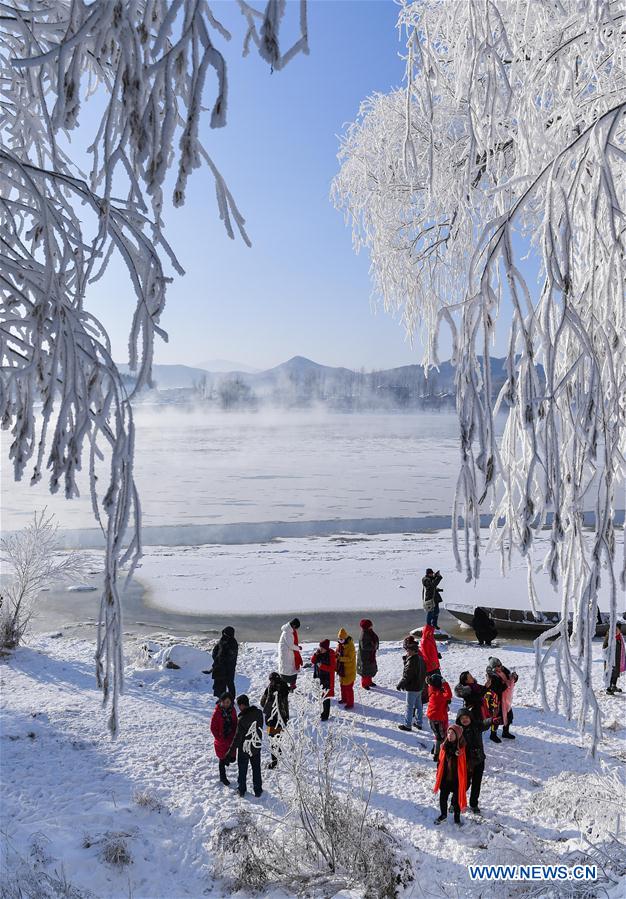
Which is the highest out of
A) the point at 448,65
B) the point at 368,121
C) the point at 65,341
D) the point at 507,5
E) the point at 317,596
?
the point at 368,121

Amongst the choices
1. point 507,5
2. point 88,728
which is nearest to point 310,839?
point 88,728

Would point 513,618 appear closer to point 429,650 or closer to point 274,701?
point 429,650

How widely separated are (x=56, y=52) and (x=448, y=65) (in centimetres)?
406

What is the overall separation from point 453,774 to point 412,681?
1698 mm

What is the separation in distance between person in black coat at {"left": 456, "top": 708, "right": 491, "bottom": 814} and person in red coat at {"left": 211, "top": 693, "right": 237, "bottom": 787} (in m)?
2.28

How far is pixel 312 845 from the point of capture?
476 cm

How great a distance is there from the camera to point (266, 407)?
9762 cm

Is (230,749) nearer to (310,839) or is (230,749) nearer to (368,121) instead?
(310,839)

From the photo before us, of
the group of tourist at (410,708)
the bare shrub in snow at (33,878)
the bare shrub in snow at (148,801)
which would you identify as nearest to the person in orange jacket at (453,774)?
the group of tourist at (410,708)

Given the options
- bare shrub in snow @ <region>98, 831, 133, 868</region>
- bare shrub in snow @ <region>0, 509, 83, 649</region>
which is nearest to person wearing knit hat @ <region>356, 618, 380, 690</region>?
bare shrub in snow @ <region>98, 831, 133, 868</region>

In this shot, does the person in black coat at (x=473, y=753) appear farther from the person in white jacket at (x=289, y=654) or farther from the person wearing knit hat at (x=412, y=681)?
the person in white jacket at (x=289, y=654)

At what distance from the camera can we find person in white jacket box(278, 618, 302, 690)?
7.30 m

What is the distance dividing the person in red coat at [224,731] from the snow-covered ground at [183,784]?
0.85ft

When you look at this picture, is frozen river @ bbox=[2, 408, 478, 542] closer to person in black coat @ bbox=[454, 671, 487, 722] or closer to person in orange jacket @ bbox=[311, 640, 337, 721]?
person in orange jacket @ bbox=[311, 640, 337, 721]
